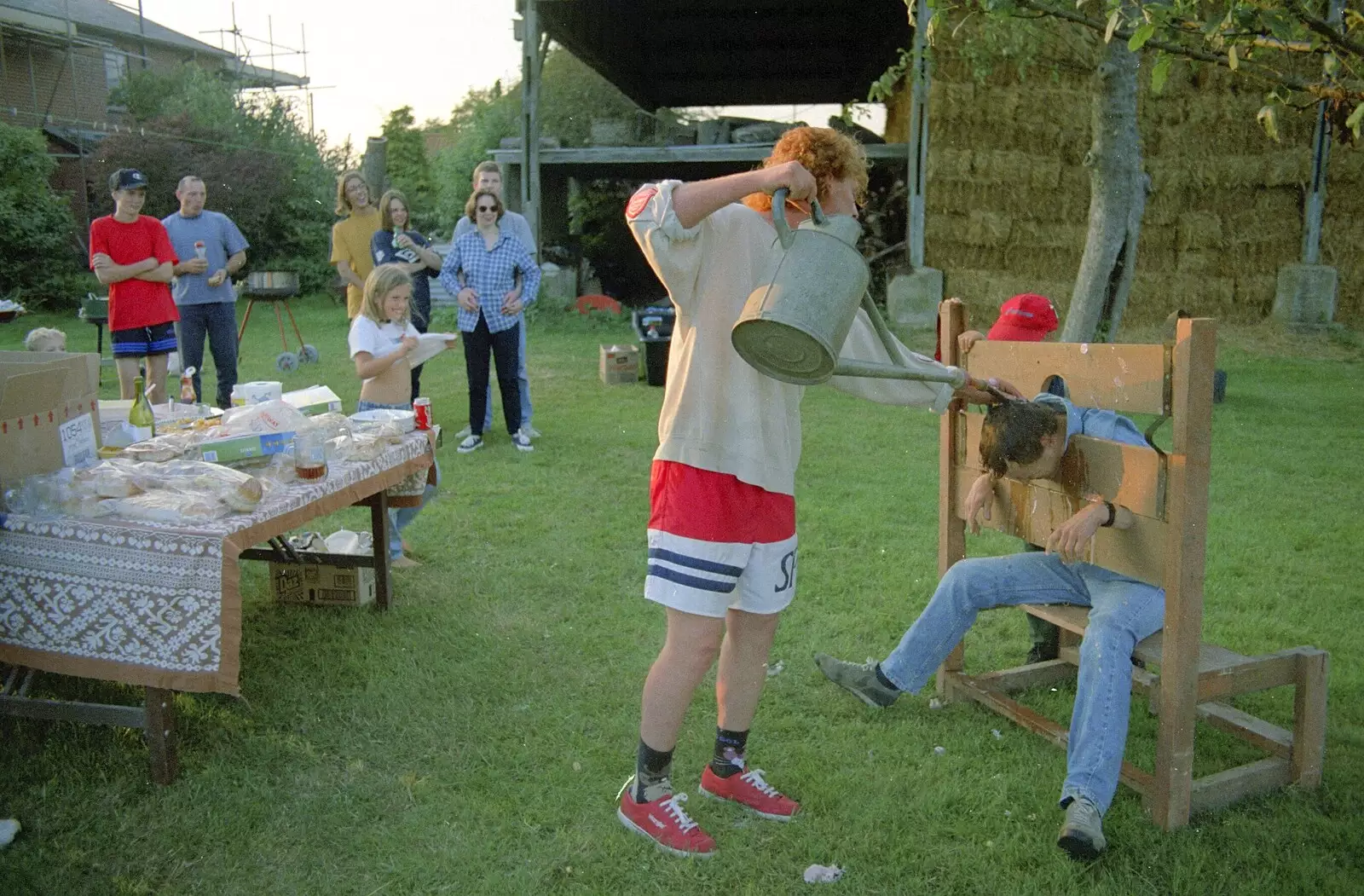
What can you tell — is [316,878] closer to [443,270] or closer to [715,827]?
[715,827]

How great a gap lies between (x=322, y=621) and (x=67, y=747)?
1.20 metres

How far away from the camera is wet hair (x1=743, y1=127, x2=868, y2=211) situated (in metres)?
2.47

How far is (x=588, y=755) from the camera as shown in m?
3.37

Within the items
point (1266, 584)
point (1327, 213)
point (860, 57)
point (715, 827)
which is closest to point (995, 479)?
point (715, 827)

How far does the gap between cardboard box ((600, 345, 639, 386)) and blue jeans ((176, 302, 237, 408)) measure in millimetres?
3508

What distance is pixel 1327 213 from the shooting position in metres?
13.4

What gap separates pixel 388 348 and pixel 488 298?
2327 millimetres

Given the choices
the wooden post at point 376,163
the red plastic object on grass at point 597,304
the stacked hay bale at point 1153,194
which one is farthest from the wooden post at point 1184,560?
the wooden post at point 376,163

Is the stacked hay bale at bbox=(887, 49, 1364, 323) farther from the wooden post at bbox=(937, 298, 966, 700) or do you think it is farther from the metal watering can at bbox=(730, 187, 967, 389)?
the metal watering can at bbox=(730, 187, 967, 389)

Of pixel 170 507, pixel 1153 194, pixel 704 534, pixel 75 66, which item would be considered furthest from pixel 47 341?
pixel 75 66

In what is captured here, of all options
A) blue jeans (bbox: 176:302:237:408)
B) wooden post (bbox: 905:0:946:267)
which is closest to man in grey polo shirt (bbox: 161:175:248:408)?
blue jeans (bbox: 176:302:237:408)

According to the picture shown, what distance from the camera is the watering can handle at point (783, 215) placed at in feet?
7.38

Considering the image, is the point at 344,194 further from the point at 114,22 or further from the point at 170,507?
the point at 114,22

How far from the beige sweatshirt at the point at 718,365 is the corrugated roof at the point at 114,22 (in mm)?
32235
